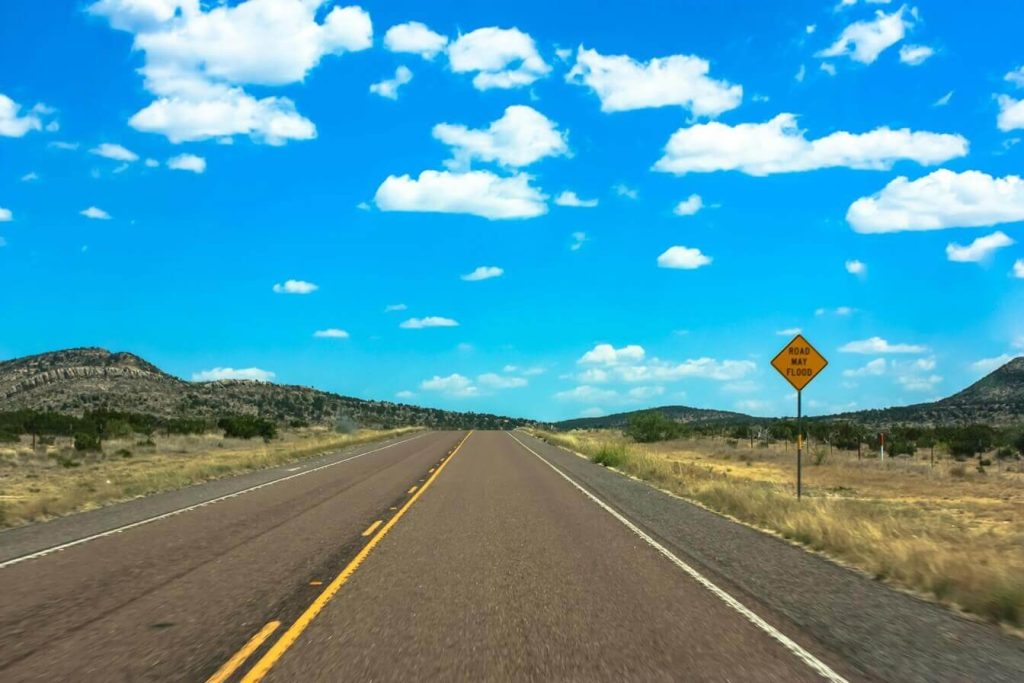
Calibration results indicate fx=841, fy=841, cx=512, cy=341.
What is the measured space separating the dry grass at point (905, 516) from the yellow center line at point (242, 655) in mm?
7127

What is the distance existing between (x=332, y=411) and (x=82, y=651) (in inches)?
5474

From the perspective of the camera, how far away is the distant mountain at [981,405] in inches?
3804

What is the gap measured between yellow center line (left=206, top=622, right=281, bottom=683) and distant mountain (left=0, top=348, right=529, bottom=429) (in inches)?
3330

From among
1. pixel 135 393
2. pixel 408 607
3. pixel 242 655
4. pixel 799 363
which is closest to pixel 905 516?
pixel 799 363

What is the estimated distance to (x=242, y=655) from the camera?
6.55m

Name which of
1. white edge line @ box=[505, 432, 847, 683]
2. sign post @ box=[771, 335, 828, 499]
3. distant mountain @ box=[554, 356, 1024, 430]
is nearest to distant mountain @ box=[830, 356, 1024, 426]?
distant mountain @ box=[554, 356, 1024, 430]

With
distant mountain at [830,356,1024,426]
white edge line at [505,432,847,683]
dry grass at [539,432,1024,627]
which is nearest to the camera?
white edge line at [505,432,847,683]

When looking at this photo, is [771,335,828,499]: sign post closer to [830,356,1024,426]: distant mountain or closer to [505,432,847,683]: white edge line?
[505,432,847,683]: white edge line

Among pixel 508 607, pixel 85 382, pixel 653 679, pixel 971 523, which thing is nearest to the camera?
pixel 653 679

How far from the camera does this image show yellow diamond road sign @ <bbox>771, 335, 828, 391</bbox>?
62.7 ft

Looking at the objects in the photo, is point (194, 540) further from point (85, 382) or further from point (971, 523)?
point (85, 382)

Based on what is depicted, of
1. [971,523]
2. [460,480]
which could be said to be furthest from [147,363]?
[971,523]

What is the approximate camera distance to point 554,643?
6988mm

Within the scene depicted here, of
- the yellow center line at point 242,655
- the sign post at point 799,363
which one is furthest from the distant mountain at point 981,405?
the yellow center line at point 242,655
